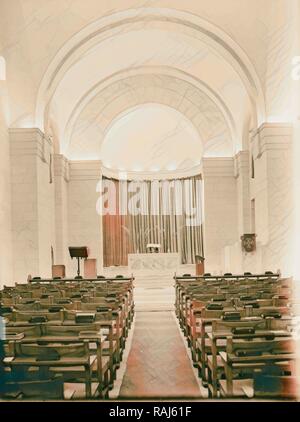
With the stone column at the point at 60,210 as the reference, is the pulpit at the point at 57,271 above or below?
below

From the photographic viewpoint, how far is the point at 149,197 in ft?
80.3

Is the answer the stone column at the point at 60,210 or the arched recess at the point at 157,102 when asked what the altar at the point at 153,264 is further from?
the arched recess at the point at 157,102

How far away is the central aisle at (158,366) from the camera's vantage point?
568 centimetres

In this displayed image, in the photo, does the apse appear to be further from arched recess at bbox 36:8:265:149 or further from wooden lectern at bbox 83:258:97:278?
arched recess at bbox 36:8:265:149

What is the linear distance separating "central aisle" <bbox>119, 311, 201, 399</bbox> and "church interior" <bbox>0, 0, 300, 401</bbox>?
0.04m

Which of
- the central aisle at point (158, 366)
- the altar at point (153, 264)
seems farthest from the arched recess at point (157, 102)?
the central aisle at point (158, 366)

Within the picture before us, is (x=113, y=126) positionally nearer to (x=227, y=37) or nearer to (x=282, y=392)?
(x=227, y=37)

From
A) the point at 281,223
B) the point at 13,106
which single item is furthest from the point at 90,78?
the point at 281,223

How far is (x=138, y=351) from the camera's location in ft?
26.7

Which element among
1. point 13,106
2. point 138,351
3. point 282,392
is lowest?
point 138,351

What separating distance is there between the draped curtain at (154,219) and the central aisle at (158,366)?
13.0 metres

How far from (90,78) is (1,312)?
43.8 feet

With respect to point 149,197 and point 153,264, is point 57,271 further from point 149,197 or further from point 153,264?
point 149,197

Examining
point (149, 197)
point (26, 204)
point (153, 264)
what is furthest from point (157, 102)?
point (26, 204)
